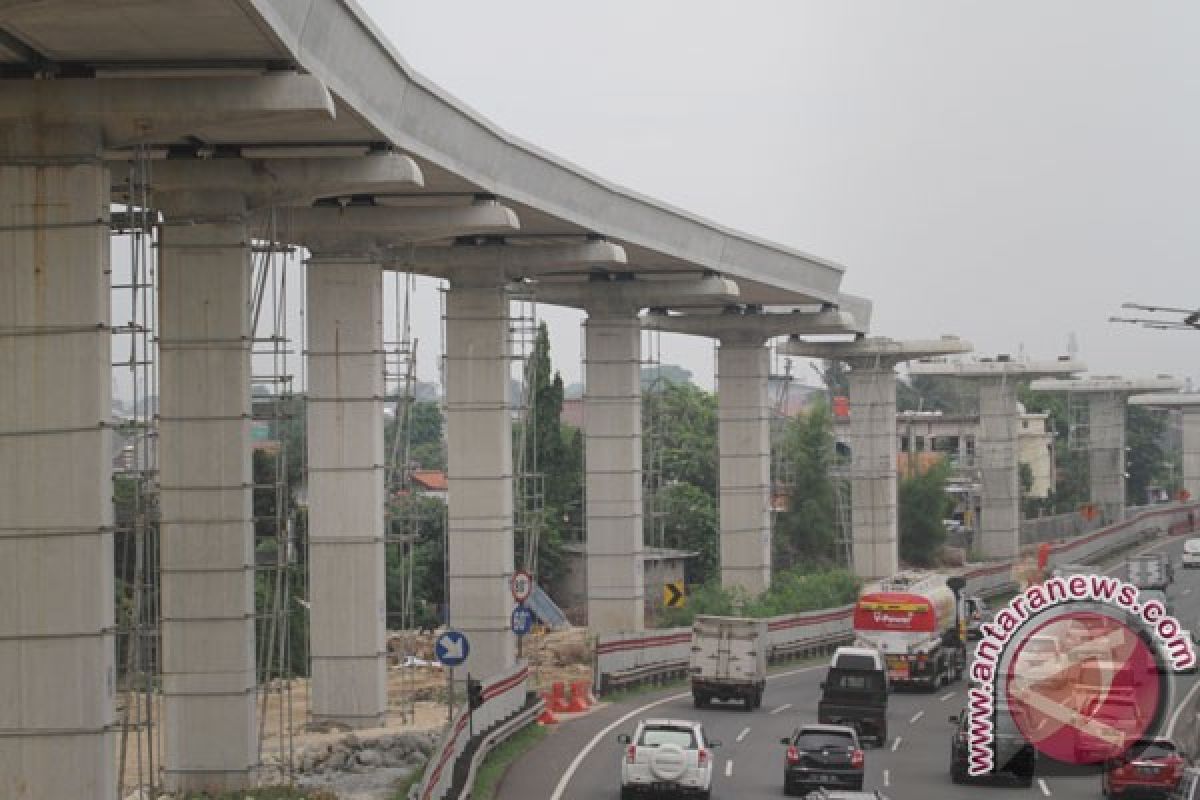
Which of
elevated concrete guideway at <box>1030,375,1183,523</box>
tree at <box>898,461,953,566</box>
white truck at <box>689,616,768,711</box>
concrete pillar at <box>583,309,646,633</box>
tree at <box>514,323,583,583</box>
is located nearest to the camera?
white truck at <box>689,616,768,711</box>

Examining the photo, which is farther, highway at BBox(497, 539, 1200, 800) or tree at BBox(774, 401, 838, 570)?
tree at BBox(774, 401, 838, 570)

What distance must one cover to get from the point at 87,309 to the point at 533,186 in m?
21.6

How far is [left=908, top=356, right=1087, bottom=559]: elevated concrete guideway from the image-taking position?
4242 inches

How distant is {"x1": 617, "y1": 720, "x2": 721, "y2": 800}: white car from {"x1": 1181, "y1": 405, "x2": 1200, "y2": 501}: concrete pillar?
127m

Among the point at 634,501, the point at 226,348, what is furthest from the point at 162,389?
the point at 634,501

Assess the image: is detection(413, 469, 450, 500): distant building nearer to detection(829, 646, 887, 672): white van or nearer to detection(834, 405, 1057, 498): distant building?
detection(834, 405, 1057, 498): distant building

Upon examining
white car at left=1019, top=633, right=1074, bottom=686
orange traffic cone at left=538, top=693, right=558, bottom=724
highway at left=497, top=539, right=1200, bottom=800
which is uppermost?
white car at left=1019, top=633, right=1074, bottom=686

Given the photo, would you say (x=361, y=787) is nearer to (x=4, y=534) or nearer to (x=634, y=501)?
(x=4, y=534)

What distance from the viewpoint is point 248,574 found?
120 feet

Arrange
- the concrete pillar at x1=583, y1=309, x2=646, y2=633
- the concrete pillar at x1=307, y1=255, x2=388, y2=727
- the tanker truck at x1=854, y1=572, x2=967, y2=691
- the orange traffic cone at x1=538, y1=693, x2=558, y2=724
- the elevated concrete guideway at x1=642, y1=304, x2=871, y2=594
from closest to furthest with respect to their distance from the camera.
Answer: the concrete pillar at x1=307, y1=255, x2=388, y2=727 → the orange traffic cone at x1=538, y1=693, x2=558, y2=724 → the tanker truck at x1=854, y1=572, x2=967, y2=691 → the concrete pillar at x1=583, y1=309, x2=646, y2=633 → the elevated concrete guideway at x1=642, y1=304, x2=871, y2=594

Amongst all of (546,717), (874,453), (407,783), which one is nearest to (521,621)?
(546,717)

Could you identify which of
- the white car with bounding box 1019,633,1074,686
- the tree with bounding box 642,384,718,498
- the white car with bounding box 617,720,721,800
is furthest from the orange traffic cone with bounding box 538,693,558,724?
the tree with bounding box 642,384,718,498

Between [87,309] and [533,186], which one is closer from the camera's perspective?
[87,309]

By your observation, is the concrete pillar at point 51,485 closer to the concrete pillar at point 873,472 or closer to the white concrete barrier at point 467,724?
the white concrete barrier at point 467,724
